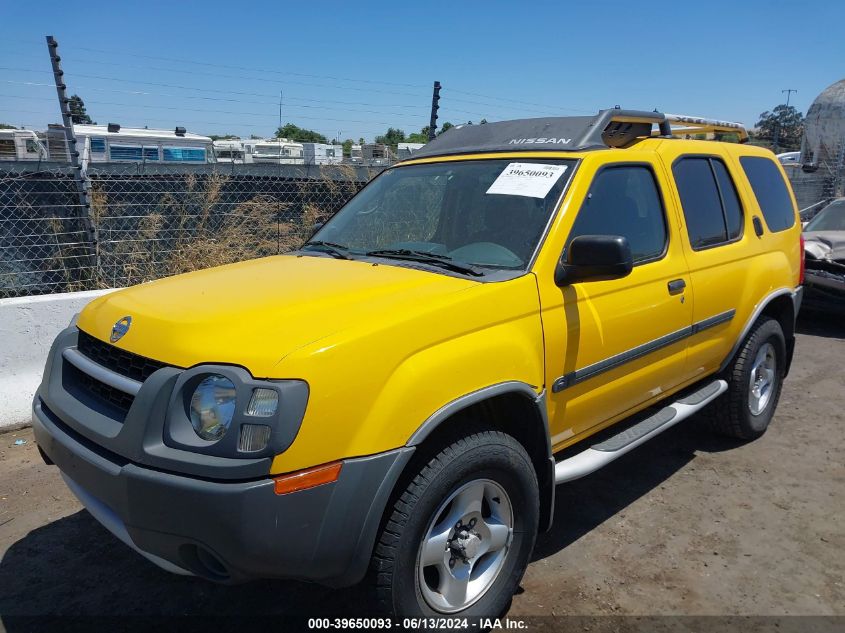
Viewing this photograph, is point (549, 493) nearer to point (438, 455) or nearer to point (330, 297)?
point (438, 455)

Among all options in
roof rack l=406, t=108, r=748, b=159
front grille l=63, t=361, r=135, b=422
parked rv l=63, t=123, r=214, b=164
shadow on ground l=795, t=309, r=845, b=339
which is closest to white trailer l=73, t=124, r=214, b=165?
parked rv l=63, t=123, r=214, b=164

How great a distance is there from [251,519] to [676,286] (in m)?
2.59

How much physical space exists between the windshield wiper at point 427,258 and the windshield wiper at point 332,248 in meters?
0.14

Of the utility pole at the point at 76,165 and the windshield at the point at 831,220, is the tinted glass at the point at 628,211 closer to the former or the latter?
the utility pole at the point at 76,165

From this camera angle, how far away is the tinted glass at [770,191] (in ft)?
15.0

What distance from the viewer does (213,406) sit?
2119 millimetres

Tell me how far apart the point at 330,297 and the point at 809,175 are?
716 inches

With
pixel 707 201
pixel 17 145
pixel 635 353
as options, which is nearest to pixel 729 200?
pixel 707 201

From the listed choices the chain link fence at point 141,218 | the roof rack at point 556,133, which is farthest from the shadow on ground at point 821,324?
the chain link fence at point 141,218

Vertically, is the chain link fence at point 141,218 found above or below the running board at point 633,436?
above

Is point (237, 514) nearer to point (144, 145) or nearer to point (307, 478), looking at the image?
point (307, 478)

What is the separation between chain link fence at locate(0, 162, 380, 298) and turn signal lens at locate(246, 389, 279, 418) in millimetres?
4363

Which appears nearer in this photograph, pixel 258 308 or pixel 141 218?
pixel 258 308

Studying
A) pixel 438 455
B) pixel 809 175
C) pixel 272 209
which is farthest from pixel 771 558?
pixel 809 175
